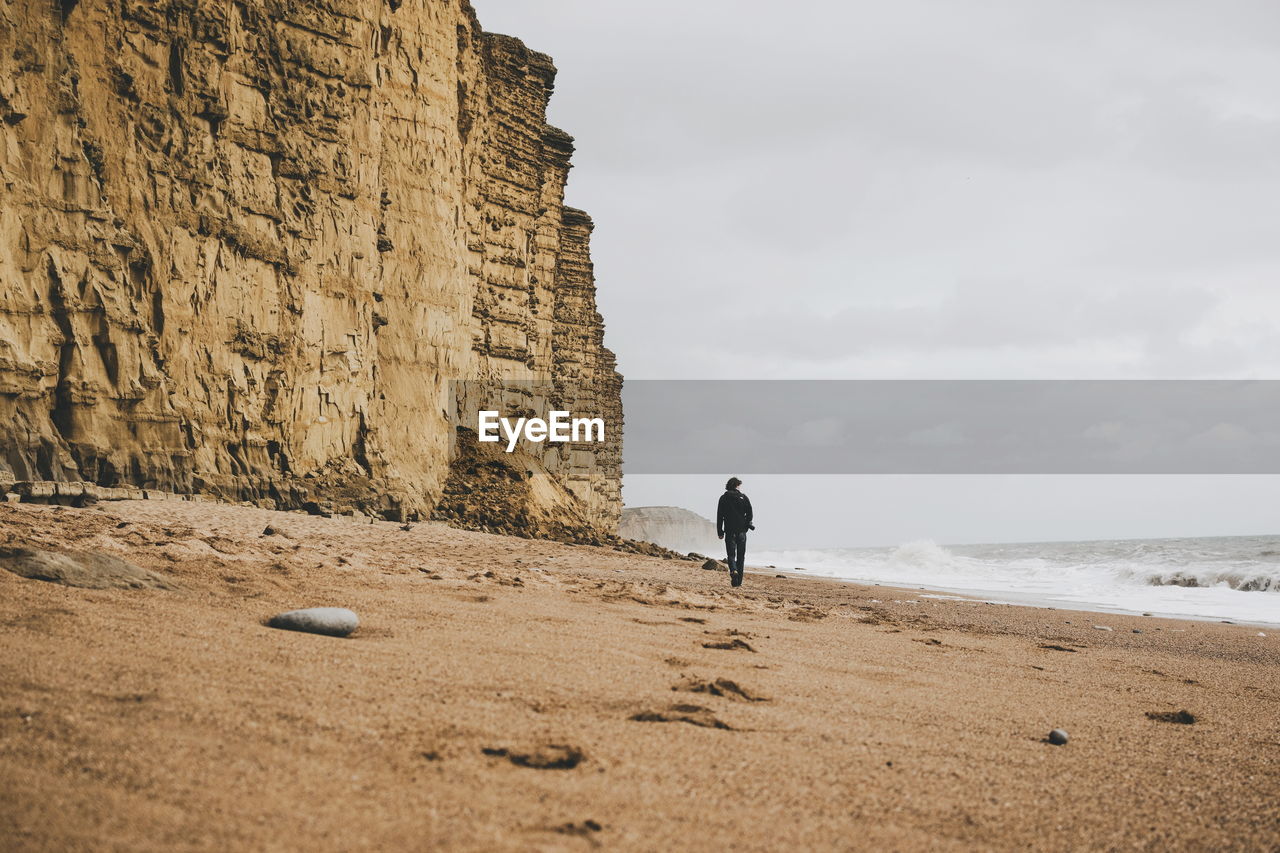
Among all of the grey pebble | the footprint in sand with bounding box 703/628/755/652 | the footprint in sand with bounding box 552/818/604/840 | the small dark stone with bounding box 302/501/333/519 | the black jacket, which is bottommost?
the footprint in sand with bounding box 703/628/755/652

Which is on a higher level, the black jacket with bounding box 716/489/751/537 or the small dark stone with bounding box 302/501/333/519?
the black jacket with bounding box 716/489/751/537

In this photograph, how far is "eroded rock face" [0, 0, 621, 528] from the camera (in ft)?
36.8

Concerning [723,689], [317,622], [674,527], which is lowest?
[674,527]

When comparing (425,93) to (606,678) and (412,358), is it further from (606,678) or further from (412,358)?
(606,678)

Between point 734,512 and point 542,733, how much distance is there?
875 cm

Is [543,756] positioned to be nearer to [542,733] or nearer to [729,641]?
[542,733]

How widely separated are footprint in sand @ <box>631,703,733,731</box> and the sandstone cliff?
294ft

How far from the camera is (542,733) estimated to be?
2846 mm

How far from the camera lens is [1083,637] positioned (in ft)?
27.7

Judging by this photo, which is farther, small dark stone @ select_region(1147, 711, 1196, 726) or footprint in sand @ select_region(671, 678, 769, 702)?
small dark stone @ select_region(1147, 711, 1196, 726)

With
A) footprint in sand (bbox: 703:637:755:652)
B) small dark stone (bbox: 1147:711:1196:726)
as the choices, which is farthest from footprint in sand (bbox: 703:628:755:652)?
small dark stone (bbox: 1147:711:1196:726)

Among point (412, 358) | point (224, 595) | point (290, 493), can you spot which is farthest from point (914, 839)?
point (412, 358)

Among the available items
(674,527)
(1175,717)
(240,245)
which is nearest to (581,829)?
(1175,717)

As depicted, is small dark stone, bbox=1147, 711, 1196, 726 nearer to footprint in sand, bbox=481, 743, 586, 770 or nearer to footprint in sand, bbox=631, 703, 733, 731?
footprint in sand, bbox=631, 703, 733, 731
